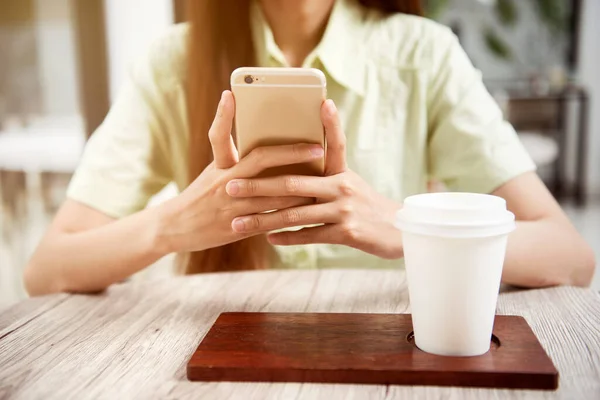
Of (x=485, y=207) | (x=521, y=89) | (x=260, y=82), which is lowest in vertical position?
(x=521, y=89)

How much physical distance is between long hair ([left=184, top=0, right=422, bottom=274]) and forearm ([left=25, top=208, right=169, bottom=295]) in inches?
7.6

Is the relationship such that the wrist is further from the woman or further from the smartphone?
the smartphone

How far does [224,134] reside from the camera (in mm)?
803

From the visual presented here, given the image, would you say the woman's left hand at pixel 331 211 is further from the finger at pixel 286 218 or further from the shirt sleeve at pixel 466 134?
the shirt sleeve at pixel 466 134

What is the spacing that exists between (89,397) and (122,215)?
0.62 meters

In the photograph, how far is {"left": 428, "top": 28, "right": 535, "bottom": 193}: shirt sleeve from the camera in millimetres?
1092

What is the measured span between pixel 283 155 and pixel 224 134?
0.31 feet

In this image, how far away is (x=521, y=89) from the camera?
4.90 meters

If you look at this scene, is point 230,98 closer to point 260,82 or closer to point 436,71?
point 260,82

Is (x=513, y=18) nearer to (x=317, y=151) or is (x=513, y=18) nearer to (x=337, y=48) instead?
(x=337, y=48)

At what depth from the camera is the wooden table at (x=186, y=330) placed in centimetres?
58

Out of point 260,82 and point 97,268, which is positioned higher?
point 260,82

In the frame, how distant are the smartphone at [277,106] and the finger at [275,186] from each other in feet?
0.12

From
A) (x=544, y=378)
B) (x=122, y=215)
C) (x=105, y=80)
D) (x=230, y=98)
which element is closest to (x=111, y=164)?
(x=122, y=215)
